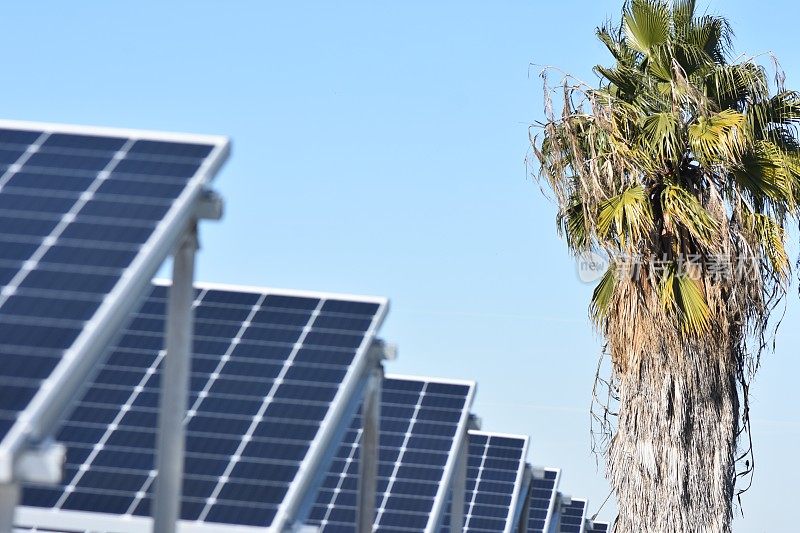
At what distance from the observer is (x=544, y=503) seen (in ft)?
98.1

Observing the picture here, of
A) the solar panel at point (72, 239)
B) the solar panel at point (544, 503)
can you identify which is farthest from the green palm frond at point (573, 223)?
the solar panel at point (72, 239)

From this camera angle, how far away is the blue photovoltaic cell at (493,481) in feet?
75.4

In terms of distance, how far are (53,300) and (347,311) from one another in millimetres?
5831

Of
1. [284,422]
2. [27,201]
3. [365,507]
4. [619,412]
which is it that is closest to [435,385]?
[619,412]

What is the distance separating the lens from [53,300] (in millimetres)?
8695

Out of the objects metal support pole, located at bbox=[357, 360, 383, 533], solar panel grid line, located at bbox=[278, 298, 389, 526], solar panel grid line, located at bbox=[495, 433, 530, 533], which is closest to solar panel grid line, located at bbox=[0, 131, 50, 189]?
solar panel grid line, located at bbox=[278, 298, 389, 526]

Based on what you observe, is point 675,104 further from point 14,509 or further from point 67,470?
point 14,509

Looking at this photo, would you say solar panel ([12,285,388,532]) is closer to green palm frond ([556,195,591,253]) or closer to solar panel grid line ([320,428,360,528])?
solar panel grid line ([320,428,360,528])

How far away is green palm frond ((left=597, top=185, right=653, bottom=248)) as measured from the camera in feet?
66.7

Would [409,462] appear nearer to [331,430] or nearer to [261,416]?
[261,416]

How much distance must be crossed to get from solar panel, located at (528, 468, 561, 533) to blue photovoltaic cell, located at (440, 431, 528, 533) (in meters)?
3.26

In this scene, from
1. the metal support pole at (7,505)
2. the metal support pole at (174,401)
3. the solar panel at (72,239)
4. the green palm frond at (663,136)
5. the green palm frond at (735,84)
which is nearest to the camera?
the metal support pole at (7,505)

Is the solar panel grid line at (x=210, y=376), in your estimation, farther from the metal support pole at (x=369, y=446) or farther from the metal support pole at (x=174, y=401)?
the metal support pole at (x=174, y=401)

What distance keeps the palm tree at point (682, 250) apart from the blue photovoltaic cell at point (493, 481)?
2273 mm
